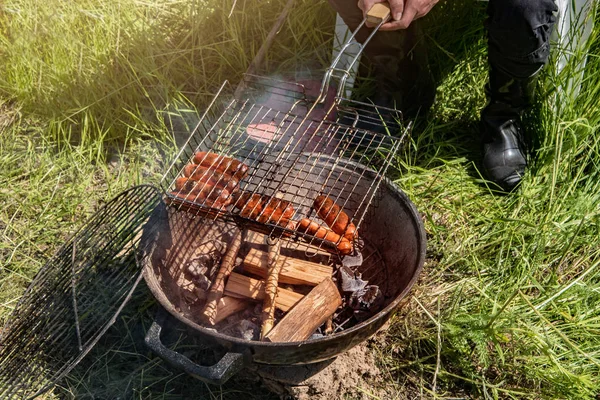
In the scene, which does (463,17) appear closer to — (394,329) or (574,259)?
(574,259)

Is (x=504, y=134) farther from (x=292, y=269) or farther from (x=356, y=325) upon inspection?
(x=356, y=325)

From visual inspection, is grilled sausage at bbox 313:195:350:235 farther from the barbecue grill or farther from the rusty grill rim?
the rusty grill rim

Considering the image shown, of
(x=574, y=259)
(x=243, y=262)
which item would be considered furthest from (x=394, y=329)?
(x=574, y=259)

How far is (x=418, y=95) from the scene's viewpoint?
4.09 metres

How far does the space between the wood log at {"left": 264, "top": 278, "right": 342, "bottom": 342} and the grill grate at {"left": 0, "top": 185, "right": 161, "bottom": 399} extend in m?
0.76

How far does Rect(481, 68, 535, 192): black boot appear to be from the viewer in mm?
3503

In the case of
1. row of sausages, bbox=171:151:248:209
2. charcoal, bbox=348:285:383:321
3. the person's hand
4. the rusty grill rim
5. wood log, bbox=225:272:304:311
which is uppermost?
the person's hand

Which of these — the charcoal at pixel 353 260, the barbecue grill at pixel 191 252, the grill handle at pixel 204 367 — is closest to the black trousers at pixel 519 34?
the barbecue grill at pixel 191 252

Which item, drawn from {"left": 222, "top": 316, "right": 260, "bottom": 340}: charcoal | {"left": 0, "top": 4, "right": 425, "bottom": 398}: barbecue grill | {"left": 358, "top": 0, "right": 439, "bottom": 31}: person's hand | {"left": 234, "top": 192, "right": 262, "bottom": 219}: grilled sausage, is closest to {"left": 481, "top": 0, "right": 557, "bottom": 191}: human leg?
{"left": 358, "top": 0, "right": 439, "bottom": 31}: person's hand

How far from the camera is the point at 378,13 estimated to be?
2.80 m

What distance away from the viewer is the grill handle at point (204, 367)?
2203 millimetres

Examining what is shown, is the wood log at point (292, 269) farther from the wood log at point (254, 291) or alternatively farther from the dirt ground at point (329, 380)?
the dirt ground at point (329, 380)

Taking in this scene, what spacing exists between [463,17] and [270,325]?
2.62 meters

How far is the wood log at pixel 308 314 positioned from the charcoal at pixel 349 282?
0.15 m
